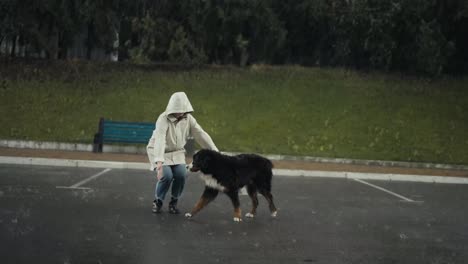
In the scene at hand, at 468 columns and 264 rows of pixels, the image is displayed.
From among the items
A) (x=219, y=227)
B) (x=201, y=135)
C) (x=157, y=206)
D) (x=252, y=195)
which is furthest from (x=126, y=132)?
(x=219, y=227)

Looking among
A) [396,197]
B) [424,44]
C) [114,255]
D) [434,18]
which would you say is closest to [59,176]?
[396,197]

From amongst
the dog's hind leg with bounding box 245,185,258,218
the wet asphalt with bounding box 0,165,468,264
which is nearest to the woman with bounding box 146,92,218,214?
the wet asphalt with bounding box 0,165,468,264

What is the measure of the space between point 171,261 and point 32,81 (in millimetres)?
22710

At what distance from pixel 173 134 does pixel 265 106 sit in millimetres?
16575

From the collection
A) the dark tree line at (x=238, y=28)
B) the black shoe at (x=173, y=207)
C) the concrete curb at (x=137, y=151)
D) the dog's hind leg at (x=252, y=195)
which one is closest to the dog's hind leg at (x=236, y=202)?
the dog's hind leg at (x=252, y=195)

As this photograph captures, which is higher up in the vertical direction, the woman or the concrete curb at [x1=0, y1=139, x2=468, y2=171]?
the woman

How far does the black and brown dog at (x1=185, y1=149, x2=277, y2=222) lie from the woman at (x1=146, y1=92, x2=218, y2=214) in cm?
41

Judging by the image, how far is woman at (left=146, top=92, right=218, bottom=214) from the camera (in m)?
9.53

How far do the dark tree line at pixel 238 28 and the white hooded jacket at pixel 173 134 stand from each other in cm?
2147

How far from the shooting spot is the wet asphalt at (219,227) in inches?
287

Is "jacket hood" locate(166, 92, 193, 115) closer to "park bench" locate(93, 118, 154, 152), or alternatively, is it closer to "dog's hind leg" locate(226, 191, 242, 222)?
"dog's hind leg" locate(226, 191, 242, 222)

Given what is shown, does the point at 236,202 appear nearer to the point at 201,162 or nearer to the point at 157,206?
the point at 201,162

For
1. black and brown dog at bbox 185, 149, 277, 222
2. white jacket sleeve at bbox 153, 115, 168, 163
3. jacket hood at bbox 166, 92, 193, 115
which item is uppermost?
jacket hood at bbox 166, 92, 193, 115

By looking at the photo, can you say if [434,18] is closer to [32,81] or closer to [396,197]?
[32,81]
